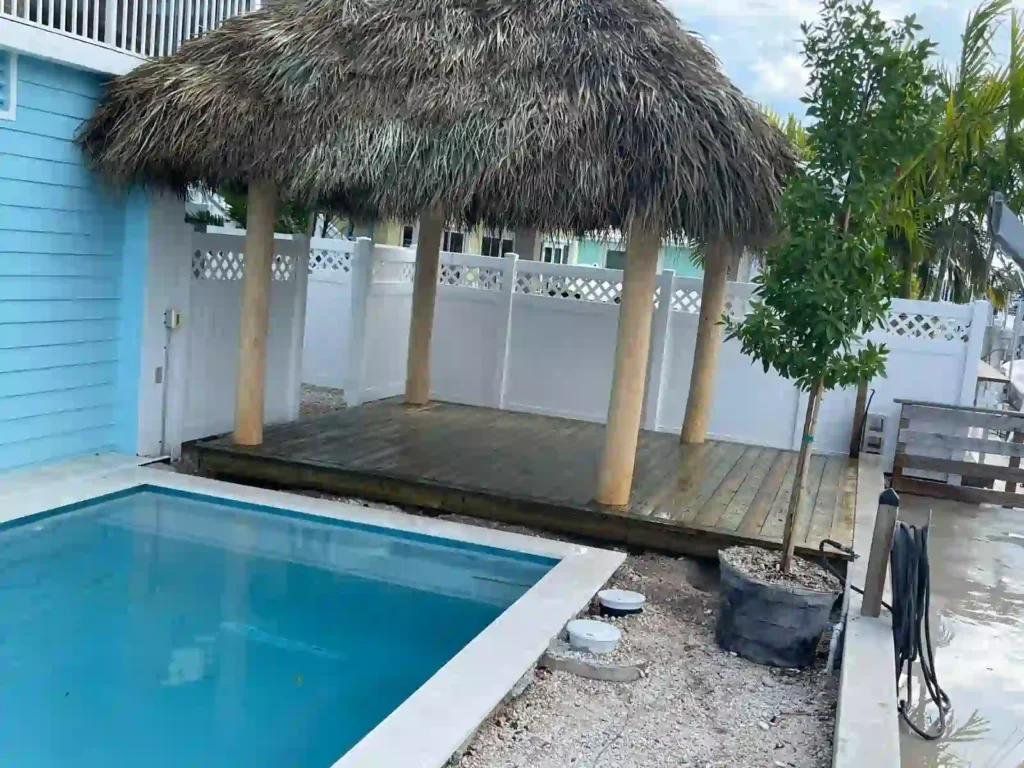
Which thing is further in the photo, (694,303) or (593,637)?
(694,303)

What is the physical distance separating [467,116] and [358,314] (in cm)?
410

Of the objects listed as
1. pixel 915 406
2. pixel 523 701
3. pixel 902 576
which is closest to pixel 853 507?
pixel 915 406

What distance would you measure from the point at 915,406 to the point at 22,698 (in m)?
6.95

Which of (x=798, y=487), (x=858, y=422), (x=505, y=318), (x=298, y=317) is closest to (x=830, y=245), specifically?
(x=798, y=487)

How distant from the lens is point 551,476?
22.1 feet

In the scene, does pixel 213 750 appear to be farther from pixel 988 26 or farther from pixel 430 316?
pixel 988 26

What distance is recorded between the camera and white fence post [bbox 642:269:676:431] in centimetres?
880

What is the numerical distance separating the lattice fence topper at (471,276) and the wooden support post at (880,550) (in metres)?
5.94

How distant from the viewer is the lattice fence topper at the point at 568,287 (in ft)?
30.3

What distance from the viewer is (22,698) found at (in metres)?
3.59

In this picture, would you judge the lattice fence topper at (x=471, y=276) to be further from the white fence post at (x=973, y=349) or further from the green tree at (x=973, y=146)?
the white fence post at (x=973, y=349)

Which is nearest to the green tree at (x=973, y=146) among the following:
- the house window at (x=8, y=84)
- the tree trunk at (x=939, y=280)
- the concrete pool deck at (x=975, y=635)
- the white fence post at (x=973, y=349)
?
the white fence post at (x=973, y=349)

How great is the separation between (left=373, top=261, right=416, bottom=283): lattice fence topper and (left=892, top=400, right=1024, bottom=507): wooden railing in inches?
201

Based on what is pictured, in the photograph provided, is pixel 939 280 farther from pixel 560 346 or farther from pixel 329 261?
pixel 329 261
